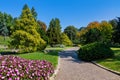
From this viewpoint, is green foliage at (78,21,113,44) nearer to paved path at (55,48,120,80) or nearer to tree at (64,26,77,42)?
tree at (64,26,77,42)

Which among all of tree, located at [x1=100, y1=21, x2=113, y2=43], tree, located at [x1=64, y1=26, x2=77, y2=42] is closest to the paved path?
tree, located at [x1=100, y1=21, x2=113, y2=43]

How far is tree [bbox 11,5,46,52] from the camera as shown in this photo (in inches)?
1267

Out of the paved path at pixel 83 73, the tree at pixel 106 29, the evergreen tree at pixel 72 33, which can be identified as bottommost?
the paved path at pixel 83 73

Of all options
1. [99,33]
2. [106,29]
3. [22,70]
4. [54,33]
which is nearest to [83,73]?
[22,70]

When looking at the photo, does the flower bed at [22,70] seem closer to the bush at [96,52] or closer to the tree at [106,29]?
the bush at [96,52]

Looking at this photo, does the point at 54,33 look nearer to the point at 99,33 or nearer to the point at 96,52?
the point at 99,33

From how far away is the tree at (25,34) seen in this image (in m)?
32.2

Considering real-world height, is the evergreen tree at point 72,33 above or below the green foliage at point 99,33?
above

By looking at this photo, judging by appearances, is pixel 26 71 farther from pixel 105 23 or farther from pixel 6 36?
pixel 6 36

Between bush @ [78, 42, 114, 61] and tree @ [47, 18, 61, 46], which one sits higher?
tree @ [47, 18, 61, 46]

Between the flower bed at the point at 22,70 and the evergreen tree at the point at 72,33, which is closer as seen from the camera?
the flower bed at the point at 22,70

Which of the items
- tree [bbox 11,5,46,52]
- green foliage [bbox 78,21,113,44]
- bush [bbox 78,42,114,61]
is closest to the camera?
bush [bbox 78,42,114,61]

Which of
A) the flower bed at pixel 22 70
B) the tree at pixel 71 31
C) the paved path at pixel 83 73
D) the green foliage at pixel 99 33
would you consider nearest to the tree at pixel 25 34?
the paved path at pixel 83 73

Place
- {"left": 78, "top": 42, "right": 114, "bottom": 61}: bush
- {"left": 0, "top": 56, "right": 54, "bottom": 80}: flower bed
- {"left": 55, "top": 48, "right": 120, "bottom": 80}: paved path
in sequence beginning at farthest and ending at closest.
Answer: {"left": 78, "top": 42, "right": 114, "bottom": 61}: bush, {"left": 55, "top": 48, "right": 120, "bottom": 80}: paved path, {"left": 0, "top": 56, "right": 54, "bottom": 80}: flower bed
